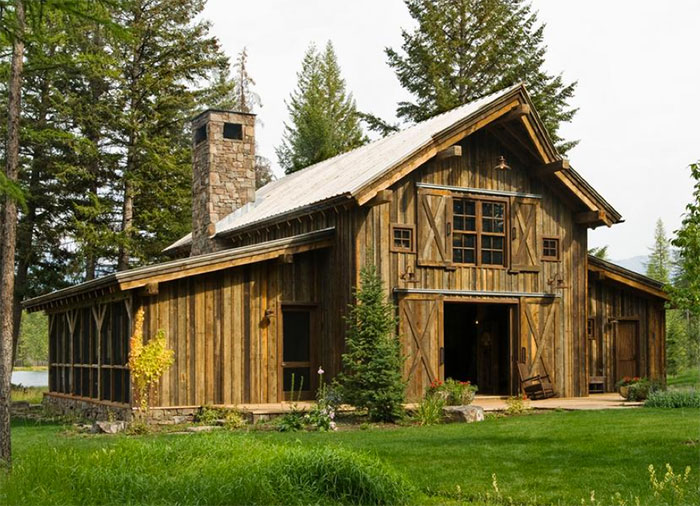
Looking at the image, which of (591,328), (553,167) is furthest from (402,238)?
(591,328)

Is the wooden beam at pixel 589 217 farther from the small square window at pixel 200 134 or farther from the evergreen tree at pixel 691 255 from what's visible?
the small square window at pixel 200 134

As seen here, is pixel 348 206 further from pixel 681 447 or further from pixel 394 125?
pixel 394 125

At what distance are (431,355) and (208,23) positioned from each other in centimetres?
2033

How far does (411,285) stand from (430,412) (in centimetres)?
372

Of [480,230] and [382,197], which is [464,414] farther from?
[480,230]

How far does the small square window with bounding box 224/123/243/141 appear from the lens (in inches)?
1022

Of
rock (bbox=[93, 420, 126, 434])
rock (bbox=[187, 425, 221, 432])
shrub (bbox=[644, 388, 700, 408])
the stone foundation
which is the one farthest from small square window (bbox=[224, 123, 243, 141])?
shrub (bbox=[644, 388, 700, 408])

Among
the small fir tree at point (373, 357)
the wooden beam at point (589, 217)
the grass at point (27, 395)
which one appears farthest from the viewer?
the grass at point (27, 395)

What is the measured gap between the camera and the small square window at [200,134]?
26031 millimetres

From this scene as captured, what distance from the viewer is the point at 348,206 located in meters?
19.0

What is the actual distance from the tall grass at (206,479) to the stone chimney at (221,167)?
15.9 m

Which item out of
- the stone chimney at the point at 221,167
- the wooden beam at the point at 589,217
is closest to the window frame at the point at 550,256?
the wooden beam at the point at 589,217

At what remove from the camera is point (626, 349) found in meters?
23.6

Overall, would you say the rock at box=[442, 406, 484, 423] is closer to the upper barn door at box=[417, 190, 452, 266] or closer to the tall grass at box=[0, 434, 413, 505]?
the upper barn door at box=[417, 190, 452, 266]
